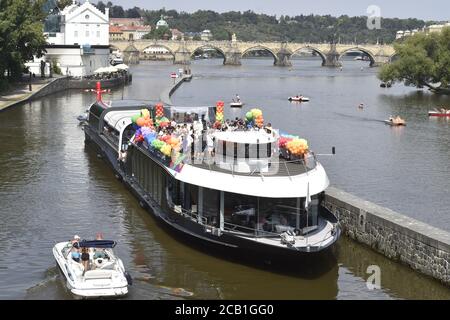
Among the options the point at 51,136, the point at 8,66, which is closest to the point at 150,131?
the point at 51,136

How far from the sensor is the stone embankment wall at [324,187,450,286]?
80.5 feet

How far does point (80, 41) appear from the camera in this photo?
398 ft

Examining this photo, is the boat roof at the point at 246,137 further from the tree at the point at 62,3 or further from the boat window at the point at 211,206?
the tree at the point at 62,3

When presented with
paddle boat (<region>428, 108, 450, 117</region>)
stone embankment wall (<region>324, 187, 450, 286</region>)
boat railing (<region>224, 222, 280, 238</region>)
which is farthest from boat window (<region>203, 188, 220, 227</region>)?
paddle boat (<region>428, 108, 450, 117</region>)

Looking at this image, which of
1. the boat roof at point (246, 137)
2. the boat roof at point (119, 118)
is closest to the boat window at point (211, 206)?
the boat roof at point (246, 137)

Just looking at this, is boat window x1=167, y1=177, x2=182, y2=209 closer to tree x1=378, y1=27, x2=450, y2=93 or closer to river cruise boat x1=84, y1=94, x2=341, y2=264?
river cruise boat x1=84, y1=94, x2=341, y2=264

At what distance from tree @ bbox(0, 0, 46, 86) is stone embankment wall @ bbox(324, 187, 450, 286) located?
54813mm

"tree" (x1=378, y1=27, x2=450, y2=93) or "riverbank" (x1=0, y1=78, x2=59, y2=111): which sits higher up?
"tree" (x1=378, y1=27, x2=450, y2=93)

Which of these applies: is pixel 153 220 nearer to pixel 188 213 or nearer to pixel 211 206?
pixel 188 213

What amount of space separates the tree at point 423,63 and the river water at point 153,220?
3157 centimetres

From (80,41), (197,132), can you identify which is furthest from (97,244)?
(80,41)

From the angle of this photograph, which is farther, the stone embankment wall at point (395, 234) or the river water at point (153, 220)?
the river water at point (153, 220)

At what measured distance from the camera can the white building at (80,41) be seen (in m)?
113
